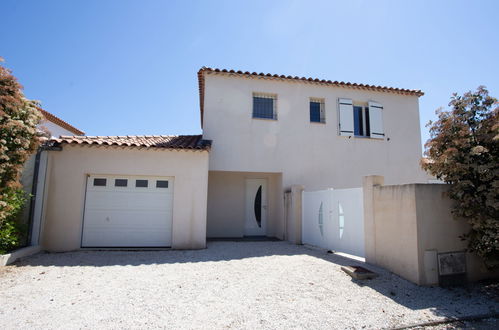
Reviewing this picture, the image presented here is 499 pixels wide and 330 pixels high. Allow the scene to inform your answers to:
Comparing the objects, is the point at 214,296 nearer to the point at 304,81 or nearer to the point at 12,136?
the point at 12,136

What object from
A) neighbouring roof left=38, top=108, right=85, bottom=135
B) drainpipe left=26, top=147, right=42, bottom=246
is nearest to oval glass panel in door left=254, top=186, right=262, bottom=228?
drainpipe left=26, top=147, right=42, bottom=246

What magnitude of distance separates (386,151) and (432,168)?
22.5ft

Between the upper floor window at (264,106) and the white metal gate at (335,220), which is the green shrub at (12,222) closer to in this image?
the upper floor window at (264,106)

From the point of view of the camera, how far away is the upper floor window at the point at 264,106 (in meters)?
11.7

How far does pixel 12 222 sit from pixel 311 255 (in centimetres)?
798

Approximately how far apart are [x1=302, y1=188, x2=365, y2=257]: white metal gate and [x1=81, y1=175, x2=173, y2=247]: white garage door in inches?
Result: 185

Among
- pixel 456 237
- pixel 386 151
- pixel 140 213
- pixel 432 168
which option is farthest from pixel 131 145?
pixel 386 151

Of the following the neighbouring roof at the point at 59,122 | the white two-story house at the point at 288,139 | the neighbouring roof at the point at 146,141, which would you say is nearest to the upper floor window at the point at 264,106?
the white two-story house at the point at 288,139

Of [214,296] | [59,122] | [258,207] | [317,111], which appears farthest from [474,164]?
[59,122]

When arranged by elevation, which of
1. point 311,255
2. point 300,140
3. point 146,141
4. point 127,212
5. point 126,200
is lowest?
point 311,255

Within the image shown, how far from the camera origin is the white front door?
1234 cm

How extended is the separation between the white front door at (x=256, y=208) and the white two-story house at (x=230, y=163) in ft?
0.15

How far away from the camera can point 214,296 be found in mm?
4949

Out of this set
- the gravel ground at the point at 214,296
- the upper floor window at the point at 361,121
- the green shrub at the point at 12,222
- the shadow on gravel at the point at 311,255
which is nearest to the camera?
the gravel ground at the point at 214,296
